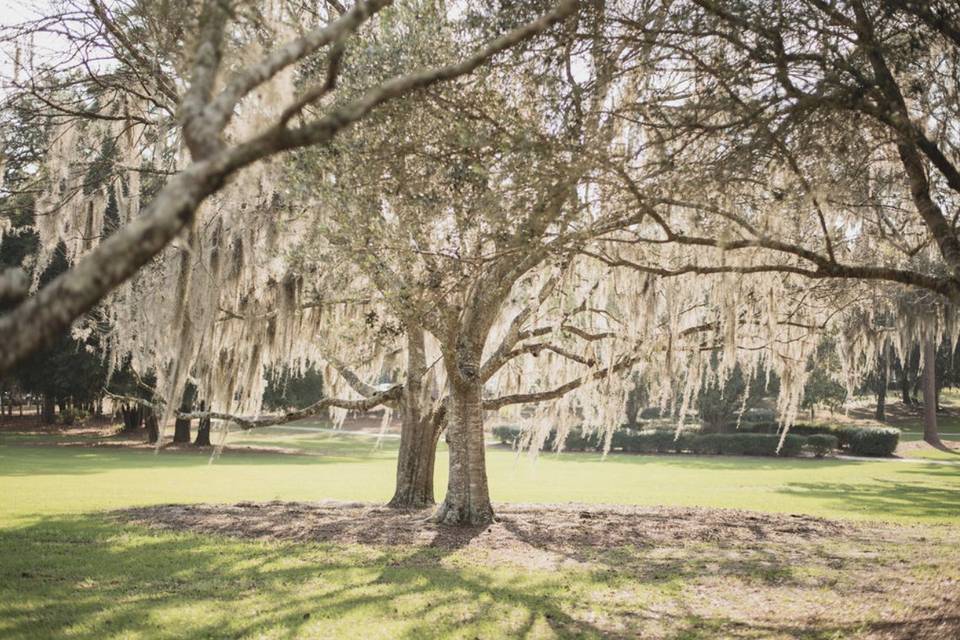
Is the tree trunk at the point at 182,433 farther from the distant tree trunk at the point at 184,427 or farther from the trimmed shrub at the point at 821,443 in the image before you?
the trimmed shrub at the point at 821,443

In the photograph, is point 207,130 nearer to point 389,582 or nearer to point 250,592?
point 250,592

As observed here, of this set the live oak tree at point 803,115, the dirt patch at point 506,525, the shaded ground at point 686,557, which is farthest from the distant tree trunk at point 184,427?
the live oak tree at point 803,115

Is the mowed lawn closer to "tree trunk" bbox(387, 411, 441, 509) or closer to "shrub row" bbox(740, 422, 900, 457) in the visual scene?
"tree trunk" bbox(387, 411, 441, 509)

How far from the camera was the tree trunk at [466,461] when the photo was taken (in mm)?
9797

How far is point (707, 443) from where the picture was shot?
32188 millimetres

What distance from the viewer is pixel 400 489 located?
1189 cm

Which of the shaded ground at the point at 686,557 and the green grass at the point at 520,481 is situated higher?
the shaded ground at the point at 686,557

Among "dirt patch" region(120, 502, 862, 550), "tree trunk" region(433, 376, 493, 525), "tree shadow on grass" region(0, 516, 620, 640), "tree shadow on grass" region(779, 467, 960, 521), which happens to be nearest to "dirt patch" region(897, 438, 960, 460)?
"tree shadow on grass" region(779, 467, 960, 521)

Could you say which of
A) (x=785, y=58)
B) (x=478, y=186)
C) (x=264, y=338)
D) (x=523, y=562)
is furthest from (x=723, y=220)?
(x=264, y=338)

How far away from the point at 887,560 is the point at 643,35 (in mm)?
6390

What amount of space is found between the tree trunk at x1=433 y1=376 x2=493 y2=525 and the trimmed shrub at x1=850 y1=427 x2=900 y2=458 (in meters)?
25.2

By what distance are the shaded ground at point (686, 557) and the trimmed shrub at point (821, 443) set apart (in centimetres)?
1914

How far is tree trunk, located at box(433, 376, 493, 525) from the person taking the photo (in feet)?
32.1

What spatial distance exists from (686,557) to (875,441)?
2532 cm
